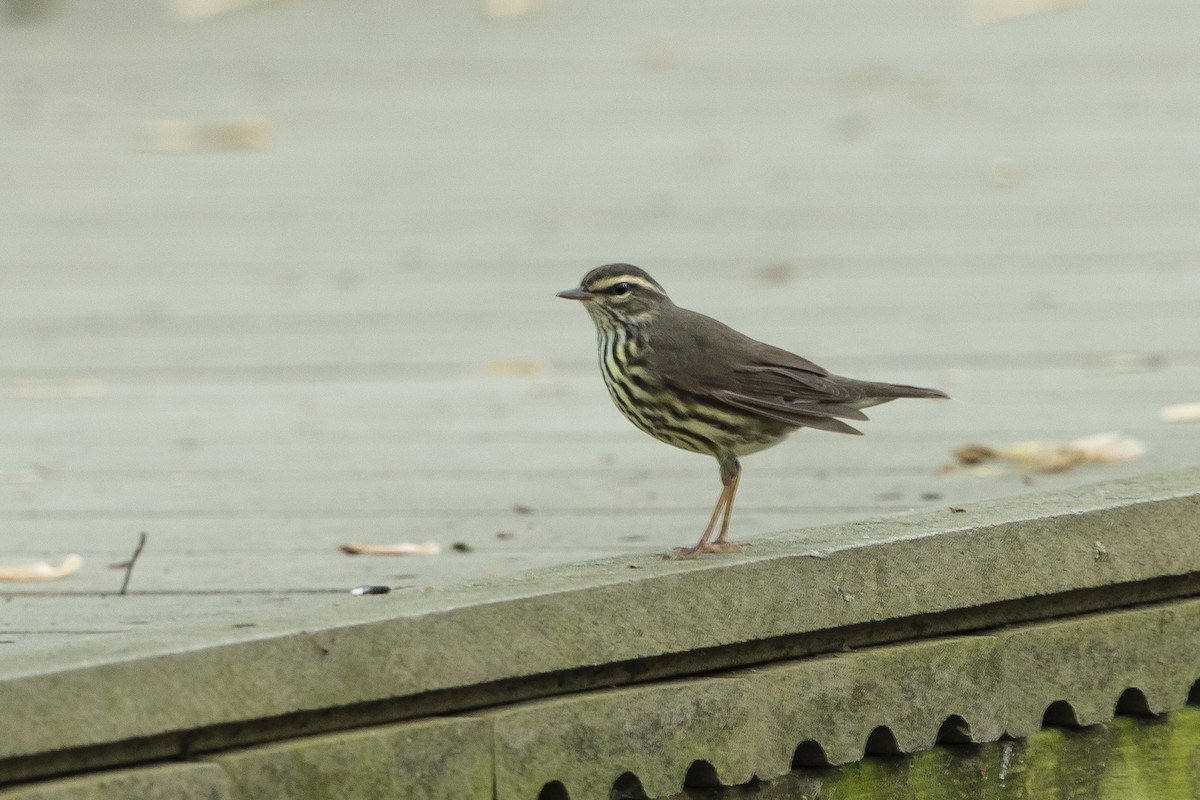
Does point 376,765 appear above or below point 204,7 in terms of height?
below

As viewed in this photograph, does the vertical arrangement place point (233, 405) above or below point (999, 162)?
below

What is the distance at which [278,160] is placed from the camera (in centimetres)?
1106

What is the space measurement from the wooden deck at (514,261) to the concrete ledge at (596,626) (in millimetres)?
181

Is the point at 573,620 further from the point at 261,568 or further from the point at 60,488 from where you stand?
the point at 60,488

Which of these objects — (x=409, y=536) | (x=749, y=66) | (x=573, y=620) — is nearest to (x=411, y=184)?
(x=749, y=66)

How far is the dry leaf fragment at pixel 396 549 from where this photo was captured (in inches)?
193

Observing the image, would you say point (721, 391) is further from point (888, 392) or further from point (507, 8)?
point (507, 8)

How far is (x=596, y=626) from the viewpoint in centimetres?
368

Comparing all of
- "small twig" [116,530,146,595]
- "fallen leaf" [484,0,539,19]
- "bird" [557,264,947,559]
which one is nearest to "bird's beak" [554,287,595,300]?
"bird" [557,264,947,559]

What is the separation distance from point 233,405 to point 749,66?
666 cm

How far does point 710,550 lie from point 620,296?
0.91m

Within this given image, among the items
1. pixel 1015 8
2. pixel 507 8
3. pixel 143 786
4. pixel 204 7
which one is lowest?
pixel 143 786

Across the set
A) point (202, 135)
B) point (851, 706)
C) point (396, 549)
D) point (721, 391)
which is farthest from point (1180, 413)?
point (202, 135)

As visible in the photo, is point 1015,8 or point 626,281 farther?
point 1015,8
